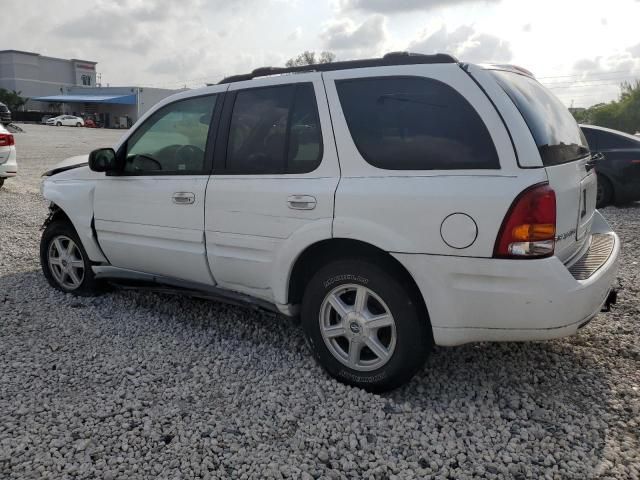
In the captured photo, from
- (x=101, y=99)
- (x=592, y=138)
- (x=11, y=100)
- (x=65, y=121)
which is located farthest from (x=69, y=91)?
(x=592, y=138)

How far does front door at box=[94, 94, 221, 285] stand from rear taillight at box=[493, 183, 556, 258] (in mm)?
2009

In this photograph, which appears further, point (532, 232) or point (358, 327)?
point (358, 327)

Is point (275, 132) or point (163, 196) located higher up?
point (275, 132)

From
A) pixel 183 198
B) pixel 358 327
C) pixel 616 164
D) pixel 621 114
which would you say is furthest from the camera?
pixel 621 114

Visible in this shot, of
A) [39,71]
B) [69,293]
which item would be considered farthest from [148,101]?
[69,293]

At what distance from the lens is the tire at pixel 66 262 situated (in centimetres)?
482

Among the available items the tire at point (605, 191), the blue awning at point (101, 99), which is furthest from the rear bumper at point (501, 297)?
the blue awning at point (101, 99)

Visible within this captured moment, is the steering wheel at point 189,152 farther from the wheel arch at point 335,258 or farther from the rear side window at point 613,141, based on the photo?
the rear side window at point 613,141

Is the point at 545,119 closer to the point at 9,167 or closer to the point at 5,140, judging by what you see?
the point at 5,140

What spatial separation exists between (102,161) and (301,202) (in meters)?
1.87

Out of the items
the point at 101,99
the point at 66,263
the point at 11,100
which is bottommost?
the point at 66,263

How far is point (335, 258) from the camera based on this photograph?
3.23 meters

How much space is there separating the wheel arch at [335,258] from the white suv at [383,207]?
10 mm

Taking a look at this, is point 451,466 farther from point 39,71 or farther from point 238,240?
point 39,71
